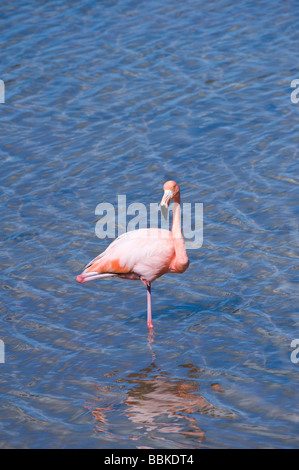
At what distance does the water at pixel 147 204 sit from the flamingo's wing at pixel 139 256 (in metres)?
0.53

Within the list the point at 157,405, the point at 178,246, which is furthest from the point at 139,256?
the point at 157,405

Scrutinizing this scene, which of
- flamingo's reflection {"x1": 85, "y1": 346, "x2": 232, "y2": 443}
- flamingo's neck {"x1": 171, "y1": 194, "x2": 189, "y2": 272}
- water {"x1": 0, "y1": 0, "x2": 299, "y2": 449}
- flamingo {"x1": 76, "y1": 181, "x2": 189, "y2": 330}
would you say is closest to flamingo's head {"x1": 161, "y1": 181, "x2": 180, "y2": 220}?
flamingo {"x1": 76, "y1": 181, "x2": 189, "y2": 330}

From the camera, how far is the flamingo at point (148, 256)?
9.41 m

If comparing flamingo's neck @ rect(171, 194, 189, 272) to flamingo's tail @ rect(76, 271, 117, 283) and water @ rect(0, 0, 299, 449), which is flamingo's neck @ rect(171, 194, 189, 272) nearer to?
water @ rect(0, 0, 299, 449)

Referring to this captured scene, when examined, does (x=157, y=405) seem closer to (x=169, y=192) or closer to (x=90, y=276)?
(x=90, y=276)

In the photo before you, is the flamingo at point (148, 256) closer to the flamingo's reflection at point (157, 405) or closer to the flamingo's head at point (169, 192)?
the flamingo's head at point (169, 192)

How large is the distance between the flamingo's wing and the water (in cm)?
53

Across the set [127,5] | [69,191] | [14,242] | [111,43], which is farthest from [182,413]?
[127,5]

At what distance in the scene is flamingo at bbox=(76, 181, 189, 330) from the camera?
941cm

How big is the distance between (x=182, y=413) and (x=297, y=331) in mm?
1818

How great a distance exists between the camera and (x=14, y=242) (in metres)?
11.6

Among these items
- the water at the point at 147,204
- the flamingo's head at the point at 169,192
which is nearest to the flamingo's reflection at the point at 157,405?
the water at the point at 147,204

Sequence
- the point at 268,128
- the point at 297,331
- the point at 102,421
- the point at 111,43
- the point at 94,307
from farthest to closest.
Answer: the point at 111,43 < the point at 268,128 < the point at 94,307 < the point at 297,331 < the point at 102,421

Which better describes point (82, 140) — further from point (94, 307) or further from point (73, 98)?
point (94, 307)
